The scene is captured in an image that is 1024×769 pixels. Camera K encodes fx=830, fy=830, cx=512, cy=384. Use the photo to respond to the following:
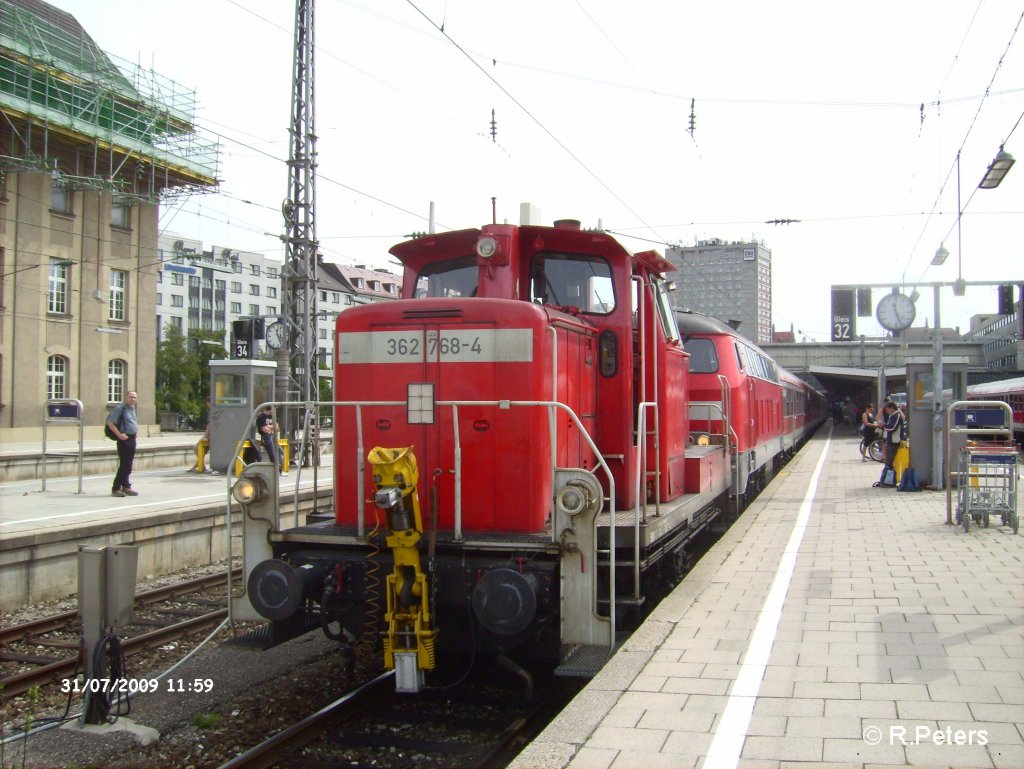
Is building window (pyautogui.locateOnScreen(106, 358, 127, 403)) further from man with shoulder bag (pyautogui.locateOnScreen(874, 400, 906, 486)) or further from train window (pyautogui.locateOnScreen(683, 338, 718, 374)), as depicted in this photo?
man with shoulder bag (pyautogui.locateOnScreen(874, 400, 906, 486))

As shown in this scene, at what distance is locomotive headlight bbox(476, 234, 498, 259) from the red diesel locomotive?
0.06 ft

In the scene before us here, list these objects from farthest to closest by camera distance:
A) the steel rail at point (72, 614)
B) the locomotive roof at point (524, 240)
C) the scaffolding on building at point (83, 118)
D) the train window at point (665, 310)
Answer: the scaffolding on building at point (83, 118) → the steel rail at point (72, 614) → the train window at point (665, 310) → the locomotive roof at point (524, 240)

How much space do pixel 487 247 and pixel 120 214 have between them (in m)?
30.5

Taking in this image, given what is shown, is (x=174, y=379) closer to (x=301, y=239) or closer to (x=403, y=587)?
(x=301, y=239)

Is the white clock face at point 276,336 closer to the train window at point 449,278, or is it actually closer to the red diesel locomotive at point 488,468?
the red diesel locomotive at point 488,468

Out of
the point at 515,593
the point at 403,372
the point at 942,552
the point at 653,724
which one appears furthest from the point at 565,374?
the point at 942,552

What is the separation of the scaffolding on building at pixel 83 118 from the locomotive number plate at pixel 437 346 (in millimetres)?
23682

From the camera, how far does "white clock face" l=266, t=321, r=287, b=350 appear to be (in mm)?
17016

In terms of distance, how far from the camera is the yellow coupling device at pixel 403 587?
187 inches

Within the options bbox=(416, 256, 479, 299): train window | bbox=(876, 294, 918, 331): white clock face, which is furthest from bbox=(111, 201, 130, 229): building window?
bbox=(416, 256, 479, 299): train window

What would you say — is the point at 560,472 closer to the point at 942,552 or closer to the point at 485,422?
the point at 485,422

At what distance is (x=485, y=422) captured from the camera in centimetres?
539

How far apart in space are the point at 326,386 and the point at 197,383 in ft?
59.4

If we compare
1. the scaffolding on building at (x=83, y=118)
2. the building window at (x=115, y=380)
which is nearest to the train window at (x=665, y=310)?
the scaffolding on building at (x=83, y=118)
